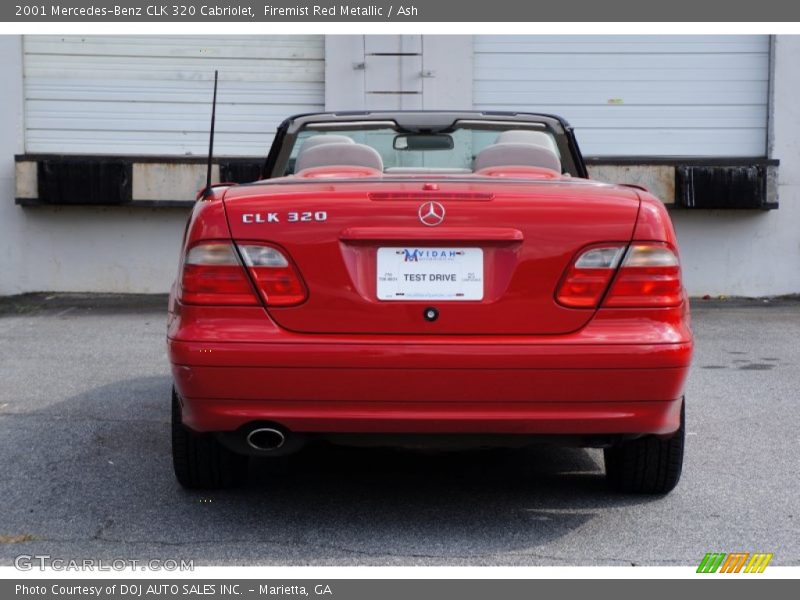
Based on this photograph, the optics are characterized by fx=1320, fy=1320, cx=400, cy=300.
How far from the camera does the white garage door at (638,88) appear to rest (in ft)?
40.5

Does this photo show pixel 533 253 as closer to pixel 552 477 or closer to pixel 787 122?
pixel 552 477

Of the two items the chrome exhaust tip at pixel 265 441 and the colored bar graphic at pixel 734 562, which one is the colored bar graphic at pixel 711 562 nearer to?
the colored bar graphic at pixel 734 562

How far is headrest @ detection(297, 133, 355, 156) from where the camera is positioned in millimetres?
5578

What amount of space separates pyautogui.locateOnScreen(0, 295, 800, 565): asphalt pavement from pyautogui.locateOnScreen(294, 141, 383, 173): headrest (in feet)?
4.01

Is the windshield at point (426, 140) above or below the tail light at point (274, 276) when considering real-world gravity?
above

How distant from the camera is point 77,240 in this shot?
1228 centimetres

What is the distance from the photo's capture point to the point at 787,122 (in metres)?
12.2

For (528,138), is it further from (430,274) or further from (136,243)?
(136,243)

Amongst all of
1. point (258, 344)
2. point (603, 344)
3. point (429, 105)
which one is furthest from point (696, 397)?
point (429, 105)

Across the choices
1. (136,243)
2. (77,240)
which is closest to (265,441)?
(136,243)

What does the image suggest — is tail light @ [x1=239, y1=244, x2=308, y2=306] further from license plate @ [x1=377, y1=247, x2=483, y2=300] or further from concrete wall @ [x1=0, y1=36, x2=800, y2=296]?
concrete wall @ [x1=0, y1=36, x2=800, y2=296]

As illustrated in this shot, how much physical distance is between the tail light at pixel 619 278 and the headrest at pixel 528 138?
153 centimetres

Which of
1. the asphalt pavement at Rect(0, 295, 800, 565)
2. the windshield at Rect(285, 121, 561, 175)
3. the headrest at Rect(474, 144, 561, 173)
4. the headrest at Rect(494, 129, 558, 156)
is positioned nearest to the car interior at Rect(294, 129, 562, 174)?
the headrest at Rect(474, 144, 561, 173)

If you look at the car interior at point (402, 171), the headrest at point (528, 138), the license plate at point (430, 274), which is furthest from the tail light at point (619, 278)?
the headrest at point (528, 138)
